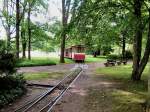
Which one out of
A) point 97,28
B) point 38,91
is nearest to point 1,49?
point 38,91

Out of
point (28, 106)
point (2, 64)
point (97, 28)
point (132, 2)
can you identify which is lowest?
point (28, 106)

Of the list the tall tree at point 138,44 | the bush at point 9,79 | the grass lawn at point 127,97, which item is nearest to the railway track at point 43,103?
the bush at point 9,79

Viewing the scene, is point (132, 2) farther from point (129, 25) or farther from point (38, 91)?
point (38, 91)

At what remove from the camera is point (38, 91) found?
49.9 feet

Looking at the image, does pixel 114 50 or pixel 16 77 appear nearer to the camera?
pixel 16 77

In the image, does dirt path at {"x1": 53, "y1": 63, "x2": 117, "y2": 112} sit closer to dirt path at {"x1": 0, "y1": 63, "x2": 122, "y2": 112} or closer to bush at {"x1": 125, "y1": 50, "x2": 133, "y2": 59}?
dirt path at {"x1": 0, "y1": 63, "x2": 122, "y2": 112}

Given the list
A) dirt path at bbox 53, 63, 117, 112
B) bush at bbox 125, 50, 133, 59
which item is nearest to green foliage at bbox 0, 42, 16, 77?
dirt path at bbox 53, 63, 117, 112

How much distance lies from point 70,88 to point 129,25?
4.79 meters

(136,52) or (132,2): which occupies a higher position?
(132,2)

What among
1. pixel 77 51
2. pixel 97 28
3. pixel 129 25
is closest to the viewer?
pixel 129 25

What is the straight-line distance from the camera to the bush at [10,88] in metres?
12.1

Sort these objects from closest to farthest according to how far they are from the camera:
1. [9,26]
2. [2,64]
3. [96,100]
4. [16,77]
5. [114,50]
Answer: [96,100], [2,64], [16,77], [9,26], [114,50]

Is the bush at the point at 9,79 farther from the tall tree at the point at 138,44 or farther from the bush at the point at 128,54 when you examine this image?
the bush at the point at 128,54

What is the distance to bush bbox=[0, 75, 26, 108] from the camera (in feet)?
39.7
